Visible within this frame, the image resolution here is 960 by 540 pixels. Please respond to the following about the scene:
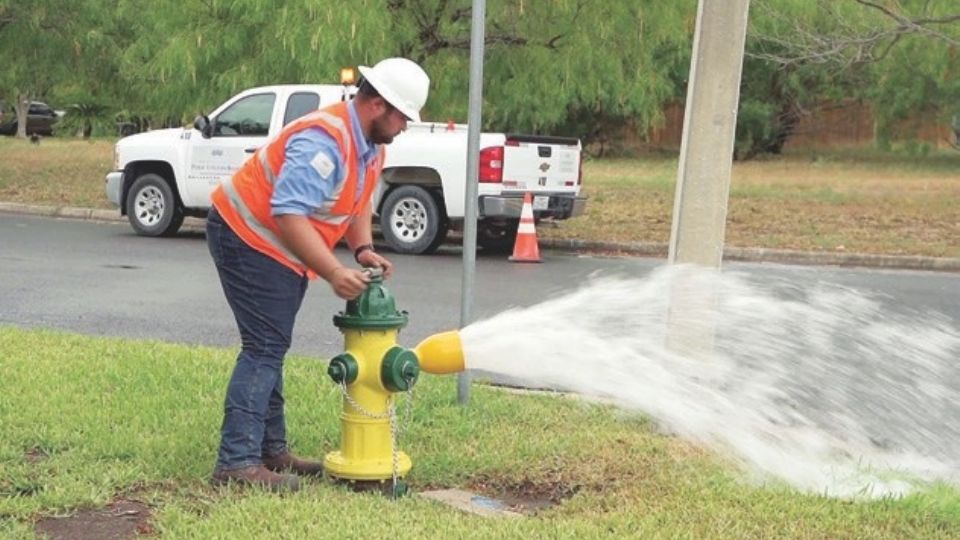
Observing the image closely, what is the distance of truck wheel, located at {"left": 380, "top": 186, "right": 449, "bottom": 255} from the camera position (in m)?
13.9

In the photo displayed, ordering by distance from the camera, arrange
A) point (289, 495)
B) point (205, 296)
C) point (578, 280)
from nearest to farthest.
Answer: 1. point (289, 495)
2. point (205, 296)
3. point (578, 280)

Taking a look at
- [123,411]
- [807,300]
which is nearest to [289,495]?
[123,411]

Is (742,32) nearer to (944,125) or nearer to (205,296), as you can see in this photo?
(205,296)

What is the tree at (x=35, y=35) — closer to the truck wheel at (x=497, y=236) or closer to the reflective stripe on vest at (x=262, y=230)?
the truck wheel at (x=497, y=236)

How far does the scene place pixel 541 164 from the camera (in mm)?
14023

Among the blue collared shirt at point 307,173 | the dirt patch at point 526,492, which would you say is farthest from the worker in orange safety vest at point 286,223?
the dirt patch at point 526,492

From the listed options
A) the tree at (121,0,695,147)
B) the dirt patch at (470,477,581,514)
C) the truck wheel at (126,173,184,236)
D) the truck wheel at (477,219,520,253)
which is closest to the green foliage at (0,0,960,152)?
the tree at (121,0,695,147)

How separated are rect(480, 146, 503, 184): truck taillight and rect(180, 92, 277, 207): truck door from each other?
101 inches

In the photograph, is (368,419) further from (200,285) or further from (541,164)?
(541,164)

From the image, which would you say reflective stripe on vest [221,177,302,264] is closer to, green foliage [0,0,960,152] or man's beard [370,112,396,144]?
man's beard [370,112,396,144]

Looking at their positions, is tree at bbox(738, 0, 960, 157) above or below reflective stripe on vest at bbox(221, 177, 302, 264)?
above

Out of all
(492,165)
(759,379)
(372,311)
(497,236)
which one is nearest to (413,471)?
(372,311)

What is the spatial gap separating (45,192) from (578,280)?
37.7ft

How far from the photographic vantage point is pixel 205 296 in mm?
10000
